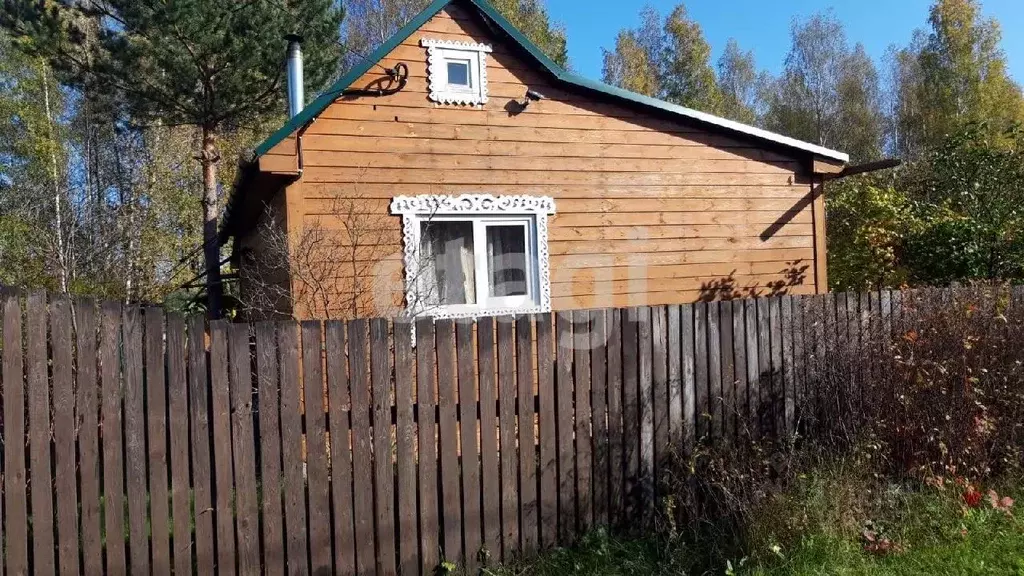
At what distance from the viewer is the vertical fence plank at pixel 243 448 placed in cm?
326

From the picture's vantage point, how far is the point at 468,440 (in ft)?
12.1

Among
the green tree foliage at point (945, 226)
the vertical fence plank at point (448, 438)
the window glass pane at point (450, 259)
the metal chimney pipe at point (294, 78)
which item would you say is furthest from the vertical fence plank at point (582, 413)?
the green tree foliage at point (945, 226)

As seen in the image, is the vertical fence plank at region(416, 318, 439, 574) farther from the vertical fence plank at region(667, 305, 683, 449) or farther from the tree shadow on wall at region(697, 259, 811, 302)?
the tree shadow on wall at region(697, 259, 811, 302)

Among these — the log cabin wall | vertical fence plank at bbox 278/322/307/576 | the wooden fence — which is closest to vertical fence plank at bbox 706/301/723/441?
the wooden fence

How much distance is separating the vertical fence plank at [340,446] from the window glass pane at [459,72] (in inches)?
167

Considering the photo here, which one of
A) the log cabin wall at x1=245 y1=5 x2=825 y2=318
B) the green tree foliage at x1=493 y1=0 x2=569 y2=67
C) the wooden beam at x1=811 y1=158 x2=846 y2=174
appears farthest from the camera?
the green tree foliage at x1=493 y1=0 x2=569 y2=67

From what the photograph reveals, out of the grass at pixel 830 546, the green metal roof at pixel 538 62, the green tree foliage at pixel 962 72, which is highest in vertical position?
the green tree foliage at pixel 962 72

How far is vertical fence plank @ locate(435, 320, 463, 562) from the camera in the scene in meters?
3.65

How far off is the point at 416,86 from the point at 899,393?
4.93 meters

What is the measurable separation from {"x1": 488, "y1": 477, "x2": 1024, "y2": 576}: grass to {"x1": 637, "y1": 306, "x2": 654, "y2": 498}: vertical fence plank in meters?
0.34

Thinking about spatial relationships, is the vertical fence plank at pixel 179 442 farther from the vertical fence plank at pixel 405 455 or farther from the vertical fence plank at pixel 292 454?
the vertical fence plank at pixel 405 455

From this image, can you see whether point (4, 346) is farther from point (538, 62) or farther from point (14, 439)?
point (538, 62)

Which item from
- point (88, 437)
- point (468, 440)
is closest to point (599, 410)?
point (468, 440)

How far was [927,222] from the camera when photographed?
36.7 ft
